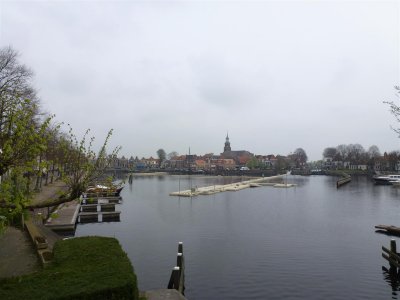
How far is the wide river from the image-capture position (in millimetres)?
20688

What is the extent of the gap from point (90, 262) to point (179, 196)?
2343 inches

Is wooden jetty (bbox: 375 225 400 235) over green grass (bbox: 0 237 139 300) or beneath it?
beneath

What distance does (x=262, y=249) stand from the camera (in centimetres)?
2920

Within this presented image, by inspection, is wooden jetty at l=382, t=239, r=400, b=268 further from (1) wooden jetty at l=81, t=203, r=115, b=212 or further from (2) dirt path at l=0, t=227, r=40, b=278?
(1) wooden jetty at l=81, t=203, r=115, b=212

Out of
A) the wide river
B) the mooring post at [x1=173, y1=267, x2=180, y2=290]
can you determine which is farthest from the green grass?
the wide river

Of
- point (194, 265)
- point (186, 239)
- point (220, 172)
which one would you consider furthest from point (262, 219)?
point (220, 172)

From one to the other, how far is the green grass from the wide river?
7.51 meters

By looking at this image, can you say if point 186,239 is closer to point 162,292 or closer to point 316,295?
point 316,295

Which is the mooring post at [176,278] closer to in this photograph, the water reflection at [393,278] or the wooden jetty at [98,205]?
the water reflection at [393,278]

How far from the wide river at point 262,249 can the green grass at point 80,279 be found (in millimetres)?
7515

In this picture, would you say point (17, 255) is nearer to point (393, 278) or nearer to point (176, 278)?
point (176, 278)

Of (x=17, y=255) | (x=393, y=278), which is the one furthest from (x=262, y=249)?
(x=17, y=255)

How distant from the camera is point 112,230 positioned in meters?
38.1

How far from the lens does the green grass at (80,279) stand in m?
10.8
